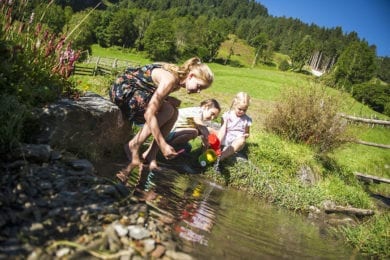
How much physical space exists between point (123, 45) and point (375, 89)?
5893 cm

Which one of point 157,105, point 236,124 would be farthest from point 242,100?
point 157,105

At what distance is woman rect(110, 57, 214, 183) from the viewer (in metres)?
4.08

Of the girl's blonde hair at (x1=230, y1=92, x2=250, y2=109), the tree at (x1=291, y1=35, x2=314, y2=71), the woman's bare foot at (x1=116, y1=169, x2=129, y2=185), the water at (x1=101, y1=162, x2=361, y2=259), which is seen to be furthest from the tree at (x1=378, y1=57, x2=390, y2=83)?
the woman's bare foot at (x1=116, y1=169, x2=129, y2=185)

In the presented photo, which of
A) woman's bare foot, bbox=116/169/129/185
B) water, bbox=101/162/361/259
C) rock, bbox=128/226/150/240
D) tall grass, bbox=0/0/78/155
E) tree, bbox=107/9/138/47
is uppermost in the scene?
tree, bbox=107/9/138/47

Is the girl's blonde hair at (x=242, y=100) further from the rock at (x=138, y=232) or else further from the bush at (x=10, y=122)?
the rock at (x=138, y=232)

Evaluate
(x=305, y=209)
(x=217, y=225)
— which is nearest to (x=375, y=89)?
(x=305, y=209)

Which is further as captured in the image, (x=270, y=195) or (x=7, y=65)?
(x=270, y=195)

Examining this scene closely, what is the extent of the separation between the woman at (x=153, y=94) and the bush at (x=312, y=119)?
4769mm

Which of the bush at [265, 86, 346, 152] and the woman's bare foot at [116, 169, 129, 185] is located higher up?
the bush at [265, 86, 346, 152]

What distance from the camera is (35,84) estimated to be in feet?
13.5

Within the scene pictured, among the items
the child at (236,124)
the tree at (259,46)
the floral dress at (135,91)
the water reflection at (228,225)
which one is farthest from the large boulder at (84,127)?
the tree at (259,46)

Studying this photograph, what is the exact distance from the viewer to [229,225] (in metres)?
3.65

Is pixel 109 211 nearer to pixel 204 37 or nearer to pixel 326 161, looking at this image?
pixel 326 161

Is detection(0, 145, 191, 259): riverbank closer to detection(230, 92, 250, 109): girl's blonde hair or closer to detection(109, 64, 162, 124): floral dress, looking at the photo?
detection(109, 64, 162, 124): floral dress
